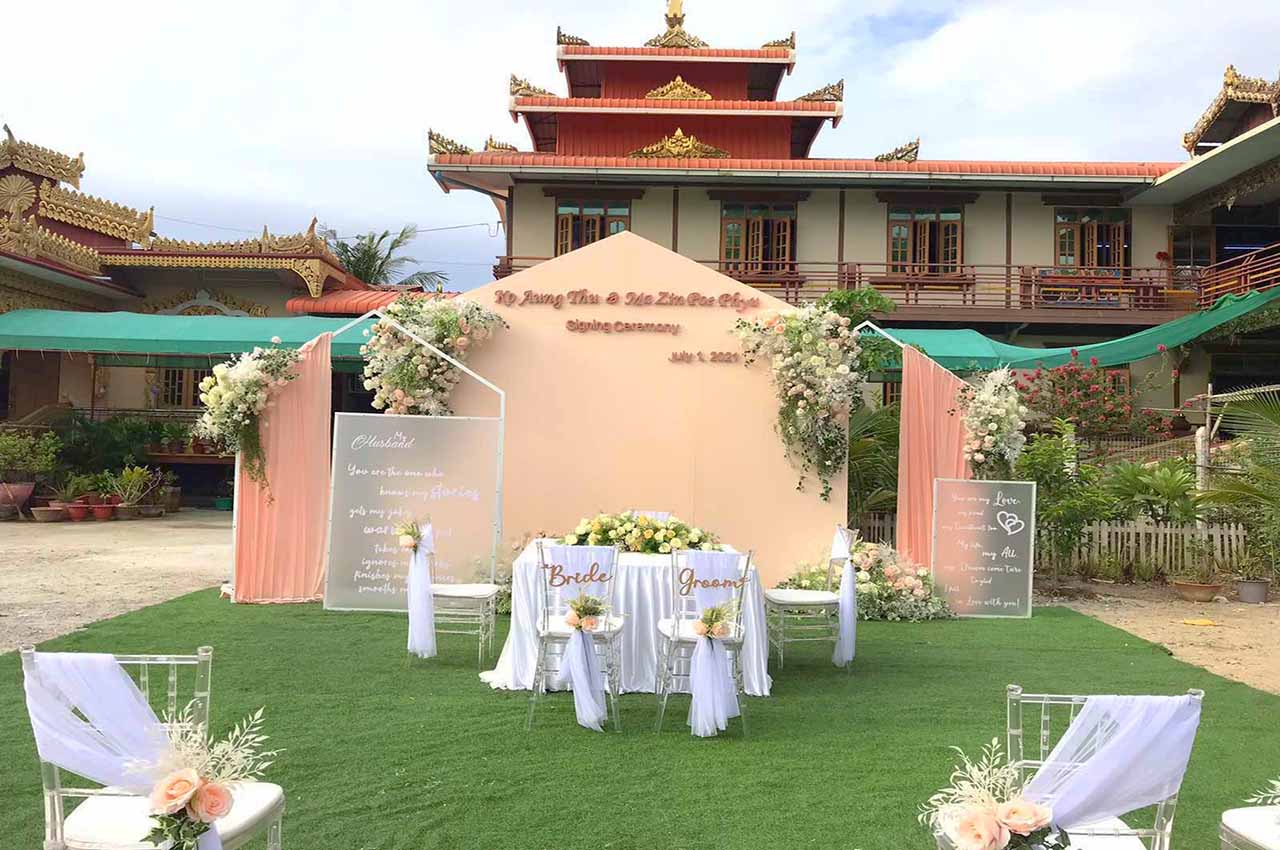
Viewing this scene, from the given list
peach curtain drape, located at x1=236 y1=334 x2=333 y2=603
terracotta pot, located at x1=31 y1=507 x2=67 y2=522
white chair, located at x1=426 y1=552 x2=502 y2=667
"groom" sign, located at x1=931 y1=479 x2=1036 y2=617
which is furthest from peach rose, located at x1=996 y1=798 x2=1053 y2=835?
terracotta pot, located at x1=31 y1=507 x2=67 y2=522

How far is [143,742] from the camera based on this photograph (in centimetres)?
250

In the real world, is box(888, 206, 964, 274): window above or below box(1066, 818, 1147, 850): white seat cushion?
above

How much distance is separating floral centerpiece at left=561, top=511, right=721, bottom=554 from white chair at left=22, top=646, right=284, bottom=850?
3.32 m

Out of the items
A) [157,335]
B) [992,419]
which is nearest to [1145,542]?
[992,419]

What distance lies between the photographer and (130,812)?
2.71 m

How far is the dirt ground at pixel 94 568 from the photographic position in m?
7.52

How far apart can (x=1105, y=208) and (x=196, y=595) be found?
51.1 ft

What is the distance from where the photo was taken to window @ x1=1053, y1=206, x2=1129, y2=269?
55.4 ft

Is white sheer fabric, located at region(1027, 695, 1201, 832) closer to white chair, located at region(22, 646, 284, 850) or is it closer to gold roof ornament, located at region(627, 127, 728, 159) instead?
white chair, located at region(22, 646, 284, 850)

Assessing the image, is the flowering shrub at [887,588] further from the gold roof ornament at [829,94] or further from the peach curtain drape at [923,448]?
the gold roof ornament at [829,94]

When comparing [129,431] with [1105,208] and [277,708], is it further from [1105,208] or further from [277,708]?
[1105,208]

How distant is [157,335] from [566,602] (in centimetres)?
1110

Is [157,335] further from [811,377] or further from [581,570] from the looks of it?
[581,570]

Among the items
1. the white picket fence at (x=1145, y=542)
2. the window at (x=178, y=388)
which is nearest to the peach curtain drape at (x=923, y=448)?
the white picket fence at (x=1145, y=542)
